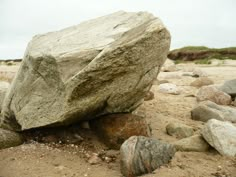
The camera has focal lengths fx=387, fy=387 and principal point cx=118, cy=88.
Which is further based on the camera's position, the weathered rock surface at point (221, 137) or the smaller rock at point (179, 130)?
the smaller rock at point (179, 130)

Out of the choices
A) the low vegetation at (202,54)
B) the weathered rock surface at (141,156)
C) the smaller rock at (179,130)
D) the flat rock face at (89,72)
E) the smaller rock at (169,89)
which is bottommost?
the low vegetation at (202,54)

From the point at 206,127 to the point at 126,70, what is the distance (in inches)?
47.5

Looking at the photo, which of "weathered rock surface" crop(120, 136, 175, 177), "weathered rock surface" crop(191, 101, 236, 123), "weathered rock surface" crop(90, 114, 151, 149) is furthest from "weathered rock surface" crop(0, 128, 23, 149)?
"weathered rock surface" crop(191, 101, 236, 123)

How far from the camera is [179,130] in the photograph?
5188mm

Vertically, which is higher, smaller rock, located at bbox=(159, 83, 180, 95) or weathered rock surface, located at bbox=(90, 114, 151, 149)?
weathered rock surface, located at bbox=(90, 114, 151, 149)

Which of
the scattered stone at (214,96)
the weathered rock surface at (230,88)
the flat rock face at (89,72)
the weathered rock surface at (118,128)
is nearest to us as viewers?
the flat rock face at (89,72)

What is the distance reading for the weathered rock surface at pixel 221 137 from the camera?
14.5 feet

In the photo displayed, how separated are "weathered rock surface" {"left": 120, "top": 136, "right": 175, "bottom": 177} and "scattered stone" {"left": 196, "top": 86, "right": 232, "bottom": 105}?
343 cm

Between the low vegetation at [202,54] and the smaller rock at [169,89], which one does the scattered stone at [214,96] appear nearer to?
the smaller rock at [169,89]

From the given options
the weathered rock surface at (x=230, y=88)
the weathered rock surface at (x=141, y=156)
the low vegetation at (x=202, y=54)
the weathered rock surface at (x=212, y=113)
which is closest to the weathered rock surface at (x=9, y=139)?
the weathered rock surface at (x=141, y=156)

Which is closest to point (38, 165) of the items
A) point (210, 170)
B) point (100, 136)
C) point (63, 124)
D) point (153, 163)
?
point (63, 124)

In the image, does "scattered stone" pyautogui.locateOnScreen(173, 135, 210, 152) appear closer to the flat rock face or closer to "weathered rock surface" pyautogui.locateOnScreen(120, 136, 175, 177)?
"weathered rock surface" pyautogui.locateOnScreen(120, 136, 175, 177)

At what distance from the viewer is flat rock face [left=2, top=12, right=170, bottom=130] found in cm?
424

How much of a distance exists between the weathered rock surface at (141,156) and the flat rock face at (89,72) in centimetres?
78
